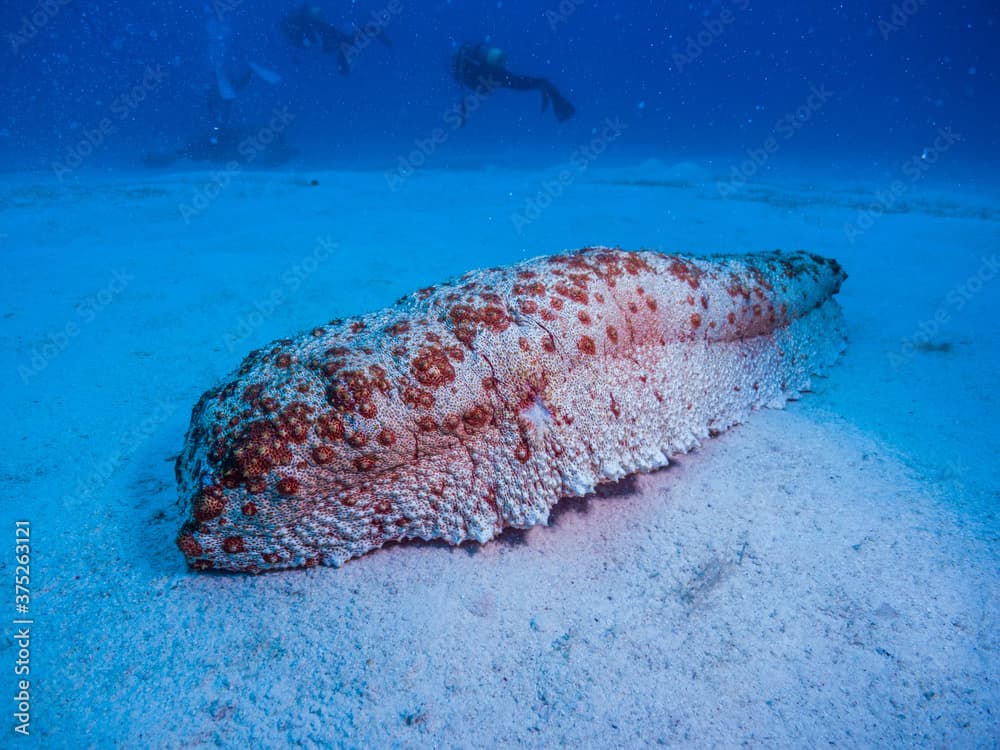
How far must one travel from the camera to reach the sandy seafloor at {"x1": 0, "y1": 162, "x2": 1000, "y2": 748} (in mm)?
1624

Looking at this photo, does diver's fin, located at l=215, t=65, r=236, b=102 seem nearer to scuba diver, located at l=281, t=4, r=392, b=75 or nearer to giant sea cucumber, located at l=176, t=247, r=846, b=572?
scuba diver, located at l=281, t=4, r=392, b=75

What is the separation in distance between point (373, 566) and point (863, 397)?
322 cm

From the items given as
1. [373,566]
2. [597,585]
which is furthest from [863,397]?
[373,566]

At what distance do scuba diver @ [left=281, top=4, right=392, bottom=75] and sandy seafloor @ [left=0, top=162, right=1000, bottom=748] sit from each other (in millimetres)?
17947

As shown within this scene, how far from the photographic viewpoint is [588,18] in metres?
129

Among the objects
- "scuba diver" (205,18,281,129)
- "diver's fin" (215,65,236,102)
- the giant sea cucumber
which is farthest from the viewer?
"scuba diver" (205,18,281,129)

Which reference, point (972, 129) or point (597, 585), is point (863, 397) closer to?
point (597, 585)

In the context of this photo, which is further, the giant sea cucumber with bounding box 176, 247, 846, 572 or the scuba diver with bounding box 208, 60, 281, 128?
the scuba diver with bounding box 208, 60, 281, 128

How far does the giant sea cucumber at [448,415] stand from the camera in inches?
76.6
